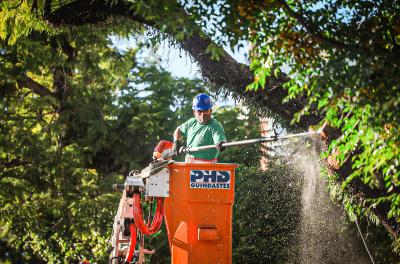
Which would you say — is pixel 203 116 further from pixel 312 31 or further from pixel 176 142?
pixel 312 31

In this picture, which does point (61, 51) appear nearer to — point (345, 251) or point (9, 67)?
point (9, 67)

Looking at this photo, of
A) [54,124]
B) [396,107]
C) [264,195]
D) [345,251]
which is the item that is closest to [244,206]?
[264,195]

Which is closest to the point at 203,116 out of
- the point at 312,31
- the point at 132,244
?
the point at 132,244

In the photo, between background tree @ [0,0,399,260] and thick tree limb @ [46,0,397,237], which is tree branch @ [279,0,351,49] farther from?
thick tree limb @ [46,0,397,237]

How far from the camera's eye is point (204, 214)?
7.23 m

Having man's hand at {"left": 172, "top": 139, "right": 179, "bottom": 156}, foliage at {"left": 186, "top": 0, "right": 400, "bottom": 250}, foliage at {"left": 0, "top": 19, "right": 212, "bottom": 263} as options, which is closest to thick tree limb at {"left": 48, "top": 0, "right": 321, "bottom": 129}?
man's hand at {"left": 172, "top": 139, "right": 179, "bottom": 156}

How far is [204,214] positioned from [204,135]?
3.97 ft

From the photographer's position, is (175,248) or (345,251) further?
(345,251)

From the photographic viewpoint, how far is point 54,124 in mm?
15383

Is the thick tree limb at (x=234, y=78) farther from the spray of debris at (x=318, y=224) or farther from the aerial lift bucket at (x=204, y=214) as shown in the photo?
the aerial lift bucket at (x=204, y=214)

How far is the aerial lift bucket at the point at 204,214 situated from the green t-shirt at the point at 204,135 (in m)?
0.69

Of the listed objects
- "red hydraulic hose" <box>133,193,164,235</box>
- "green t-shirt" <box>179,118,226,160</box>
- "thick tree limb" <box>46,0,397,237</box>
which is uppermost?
"thick tree limb" <box>46,0,397,237</box>

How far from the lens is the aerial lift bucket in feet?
23.6

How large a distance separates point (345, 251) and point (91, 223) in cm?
515
